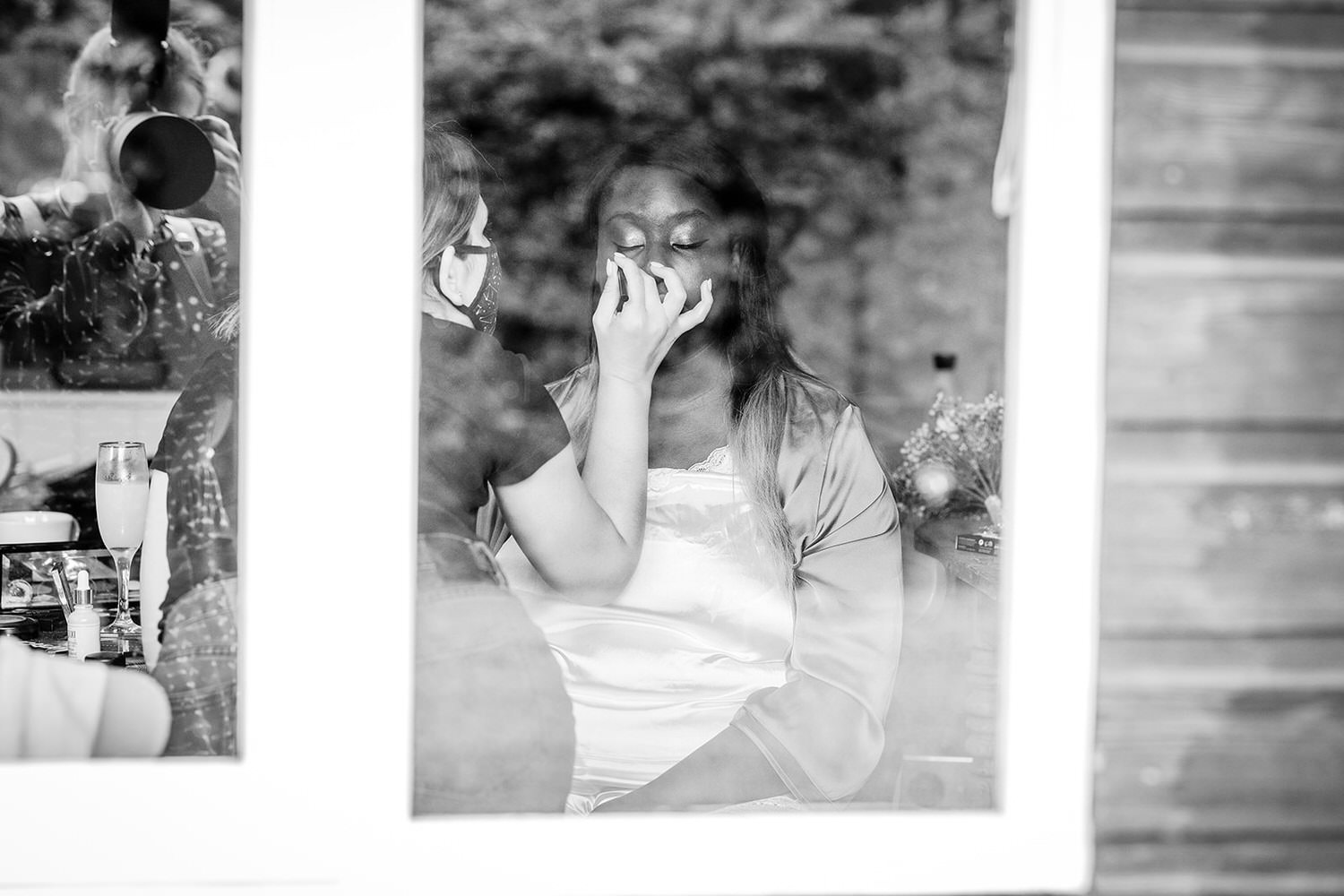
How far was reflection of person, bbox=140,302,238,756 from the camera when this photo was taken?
1805 millimetres

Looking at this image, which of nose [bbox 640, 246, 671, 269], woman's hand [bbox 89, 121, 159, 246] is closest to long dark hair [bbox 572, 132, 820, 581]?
nose [bbox 640, 246, 671, 269]

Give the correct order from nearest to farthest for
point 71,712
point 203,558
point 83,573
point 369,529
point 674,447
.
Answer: point 369,529, point 71,712, point 203,558, point 83,573, point 674,447

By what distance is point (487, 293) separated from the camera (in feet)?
7.72

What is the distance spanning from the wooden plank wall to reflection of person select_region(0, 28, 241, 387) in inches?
86.2

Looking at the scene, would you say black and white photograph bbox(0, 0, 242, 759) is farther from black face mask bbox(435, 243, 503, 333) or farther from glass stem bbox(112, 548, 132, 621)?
black face mask bbox(435, 243, 503, 333)

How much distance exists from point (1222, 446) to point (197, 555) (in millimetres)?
1608

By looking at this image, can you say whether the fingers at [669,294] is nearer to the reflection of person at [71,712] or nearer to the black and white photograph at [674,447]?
the black and white photograph at [674,447]

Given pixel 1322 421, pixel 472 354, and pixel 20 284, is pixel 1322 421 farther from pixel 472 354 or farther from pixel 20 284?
pixel 20 284

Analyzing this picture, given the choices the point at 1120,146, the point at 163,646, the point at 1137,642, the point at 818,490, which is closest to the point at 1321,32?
the point at 1120,146

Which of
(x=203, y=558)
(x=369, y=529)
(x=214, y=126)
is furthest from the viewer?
(x=214, y=126)

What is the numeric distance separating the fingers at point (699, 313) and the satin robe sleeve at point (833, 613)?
31 centimetres

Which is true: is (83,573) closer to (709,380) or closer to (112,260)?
(112,260)

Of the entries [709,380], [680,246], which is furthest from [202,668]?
[680,246]

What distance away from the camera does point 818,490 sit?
95.0 inches
